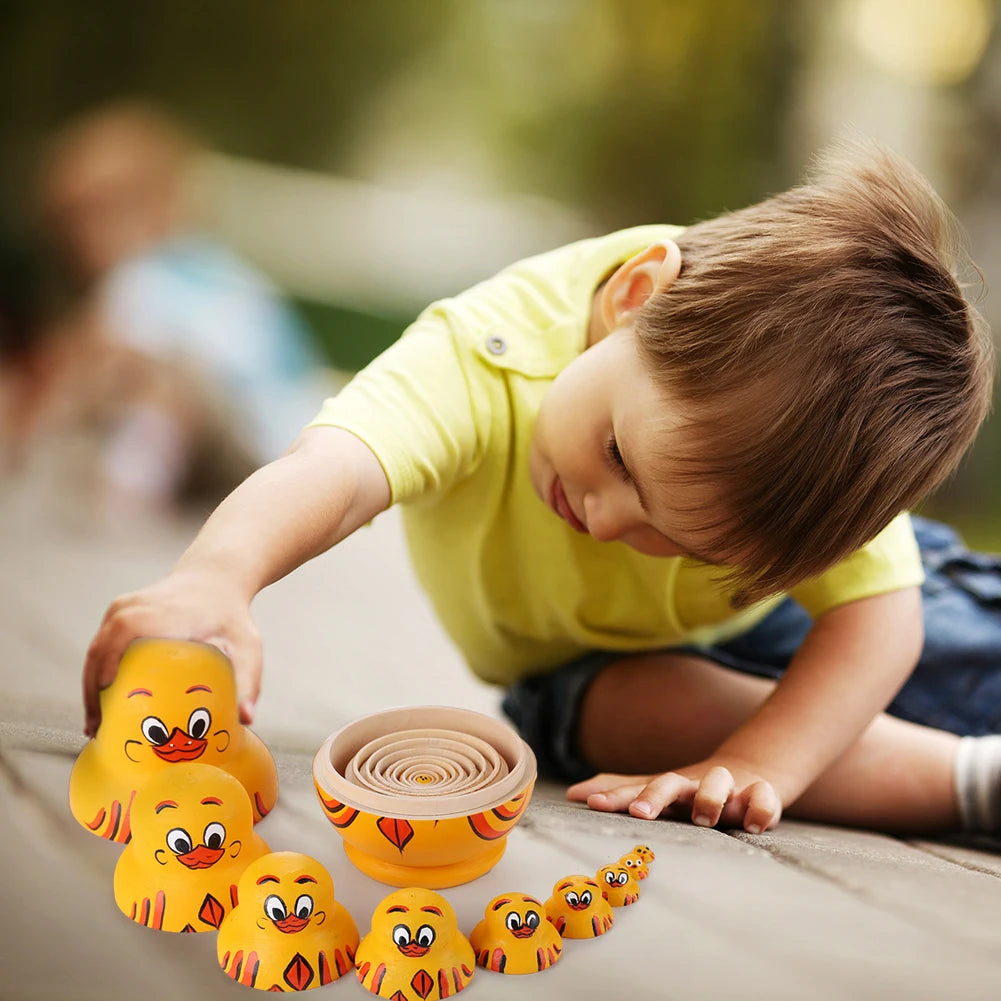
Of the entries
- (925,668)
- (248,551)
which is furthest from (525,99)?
(248,551)

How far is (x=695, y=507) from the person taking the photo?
1.89 ft

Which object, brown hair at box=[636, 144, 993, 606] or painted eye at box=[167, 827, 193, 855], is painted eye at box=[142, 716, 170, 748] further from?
brown hair at box=[636, 144, 993, 606]

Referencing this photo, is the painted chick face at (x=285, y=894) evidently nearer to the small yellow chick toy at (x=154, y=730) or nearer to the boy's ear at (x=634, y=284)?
the small yellow chick toy at (x=154, y=730)

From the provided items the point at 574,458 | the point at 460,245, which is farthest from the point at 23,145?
the point at 574,458

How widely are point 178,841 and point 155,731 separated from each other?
0.16ft

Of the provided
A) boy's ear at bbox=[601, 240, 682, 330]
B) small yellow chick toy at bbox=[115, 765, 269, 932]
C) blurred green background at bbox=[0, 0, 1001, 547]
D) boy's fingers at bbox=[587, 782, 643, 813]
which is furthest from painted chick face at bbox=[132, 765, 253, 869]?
blurred green background at bbox=[0, 0, 1001, 547]

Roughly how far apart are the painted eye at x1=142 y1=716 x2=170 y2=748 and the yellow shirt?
196 mm

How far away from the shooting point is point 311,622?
4.00ft

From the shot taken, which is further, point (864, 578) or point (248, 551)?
point (864, 578)

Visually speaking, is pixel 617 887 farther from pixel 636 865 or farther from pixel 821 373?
pixel 821 373

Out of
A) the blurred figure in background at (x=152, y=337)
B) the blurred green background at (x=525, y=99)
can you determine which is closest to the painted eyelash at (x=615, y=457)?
the blurred figure in background at (x=152, y=337)

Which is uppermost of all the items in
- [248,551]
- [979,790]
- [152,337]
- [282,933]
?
[248,551]

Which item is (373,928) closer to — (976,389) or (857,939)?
(857,939)

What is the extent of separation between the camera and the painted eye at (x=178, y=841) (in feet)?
1.57
